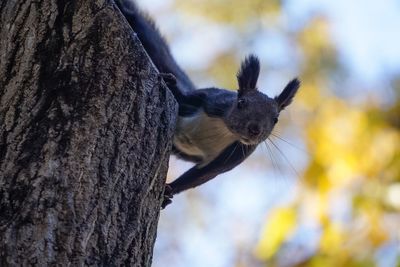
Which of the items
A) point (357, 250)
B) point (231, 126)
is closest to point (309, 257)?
Result: point (357, 250)

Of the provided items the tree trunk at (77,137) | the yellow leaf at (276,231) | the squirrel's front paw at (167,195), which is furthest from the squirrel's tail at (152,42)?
the tree trunk at (77,137)

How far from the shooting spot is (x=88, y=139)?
1.86 m

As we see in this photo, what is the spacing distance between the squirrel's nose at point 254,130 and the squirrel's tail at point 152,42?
296 millimetres

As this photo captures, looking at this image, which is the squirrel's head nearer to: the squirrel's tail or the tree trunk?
the squirrel's tail

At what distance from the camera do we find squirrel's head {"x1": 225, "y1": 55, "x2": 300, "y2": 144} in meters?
2.85

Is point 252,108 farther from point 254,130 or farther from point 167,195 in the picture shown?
point 167,195

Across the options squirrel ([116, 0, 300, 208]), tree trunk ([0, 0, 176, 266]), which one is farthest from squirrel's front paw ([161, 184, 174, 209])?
tree trunk ([0, 0, 176, 266])

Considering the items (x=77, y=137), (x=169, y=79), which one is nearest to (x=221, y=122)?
(x=169, y=79)

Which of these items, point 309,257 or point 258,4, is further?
point 258,4

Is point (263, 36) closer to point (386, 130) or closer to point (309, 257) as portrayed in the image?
point (386, 130)

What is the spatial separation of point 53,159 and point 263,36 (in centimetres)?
395

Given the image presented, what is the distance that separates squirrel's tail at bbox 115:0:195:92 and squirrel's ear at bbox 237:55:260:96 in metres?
0.22

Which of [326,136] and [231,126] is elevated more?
[326,136]

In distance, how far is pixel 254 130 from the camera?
9.32 feet
